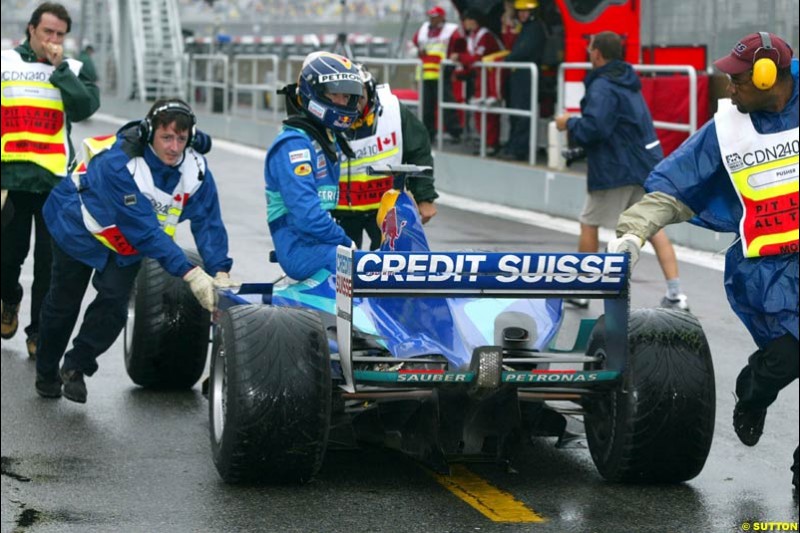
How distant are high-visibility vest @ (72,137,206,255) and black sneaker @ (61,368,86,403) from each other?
72 cm

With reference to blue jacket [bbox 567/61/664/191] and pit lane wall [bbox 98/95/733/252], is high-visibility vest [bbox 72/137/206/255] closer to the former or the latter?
blue jacket [bbox 567/61/664/191]

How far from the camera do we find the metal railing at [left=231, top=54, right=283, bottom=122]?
27.1 m

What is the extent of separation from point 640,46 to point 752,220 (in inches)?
541

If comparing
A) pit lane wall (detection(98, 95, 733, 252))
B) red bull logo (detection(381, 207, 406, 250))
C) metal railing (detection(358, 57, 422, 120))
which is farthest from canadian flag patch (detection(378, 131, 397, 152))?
metal railing (detection(358, 57, 422, 120))

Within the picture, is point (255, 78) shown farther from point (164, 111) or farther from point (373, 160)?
point (164, 111)

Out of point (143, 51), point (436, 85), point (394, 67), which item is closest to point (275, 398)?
point (436, 85)

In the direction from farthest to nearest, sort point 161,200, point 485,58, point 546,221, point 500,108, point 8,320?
point 485,58, point 500,108, point 546,221, point 8,320, point 161,200

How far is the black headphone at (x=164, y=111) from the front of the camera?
8023 mm

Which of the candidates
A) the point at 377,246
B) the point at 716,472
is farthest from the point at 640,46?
the point at 716,472

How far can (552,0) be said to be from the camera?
805 inches

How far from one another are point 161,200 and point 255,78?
788 inches

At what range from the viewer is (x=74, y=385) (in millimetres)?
8562

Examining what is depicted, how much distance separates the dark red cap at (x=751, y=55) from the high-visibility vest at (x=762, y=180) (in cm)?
23

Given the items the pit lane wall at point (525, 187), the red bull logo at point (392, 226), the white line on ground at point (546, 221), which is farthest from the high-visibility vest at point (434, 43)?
the red bull logo at point (392, 226)
